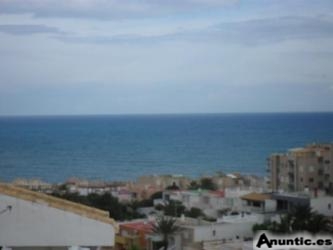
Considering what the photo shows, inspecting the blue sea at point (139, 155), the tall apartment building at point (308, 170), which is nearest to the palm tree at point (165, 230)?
the tall apartment building at point (308, 170)

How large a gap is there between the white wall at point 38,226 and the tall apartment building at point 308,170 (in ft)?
28.0

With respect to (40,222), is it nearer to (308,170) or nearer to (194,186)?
(308,170)

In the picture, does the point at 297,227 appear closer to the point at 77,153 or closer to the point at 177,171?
the point at 177,171

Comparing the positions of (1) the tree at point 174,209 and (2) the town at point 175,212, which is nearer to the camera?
(2) the town at point 175,212

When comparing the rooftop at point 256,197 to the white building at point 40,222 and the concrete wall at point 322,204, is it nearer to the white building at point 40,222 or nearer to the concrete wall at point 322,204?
the concrete wall at point 322,204

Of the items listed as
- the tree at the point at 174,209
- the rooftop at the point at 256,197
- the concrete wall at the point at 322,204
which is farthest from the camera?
the rooftop at the point at 256,197

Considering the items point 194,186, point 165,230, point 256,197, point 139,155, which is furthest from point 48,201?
point 139,155

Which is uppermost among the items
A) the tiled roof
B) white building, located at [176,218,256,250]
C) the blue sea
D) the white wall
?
the tiled roof

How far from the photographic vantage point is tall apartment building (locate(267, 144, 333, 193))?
32.2 ft

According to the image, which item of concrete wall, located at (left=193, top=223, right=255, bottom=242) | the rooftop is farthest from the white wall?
the rooftop

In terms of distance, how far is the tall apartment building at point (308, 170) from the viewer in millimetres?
9805

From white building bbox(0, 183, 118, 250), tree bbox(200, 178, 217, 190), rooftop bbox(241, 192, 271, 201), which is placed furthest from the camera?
tree bbox(200, 178, 217, 190)

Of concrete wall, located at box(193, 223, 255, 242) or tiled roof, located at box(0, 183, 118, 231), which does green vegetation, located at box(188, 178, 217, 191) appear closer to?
concrete wall, located at box(193, 223, 255, 242)

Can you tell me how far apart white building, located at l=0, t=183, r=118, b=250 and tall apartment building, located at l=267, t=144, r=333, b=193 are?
8.54 meters
